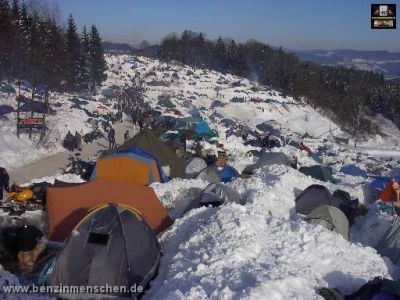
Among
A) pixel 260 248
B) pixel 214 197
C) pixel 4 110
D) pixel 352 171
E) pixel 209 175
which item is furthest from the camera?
pixel 352 171

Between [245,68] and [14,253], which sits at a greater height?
[245,68]

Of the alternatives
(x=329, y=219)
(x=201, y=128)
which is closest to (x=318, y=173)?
(x=329, y=219)

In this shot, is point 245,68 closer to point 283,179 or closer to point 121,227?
point 283,179

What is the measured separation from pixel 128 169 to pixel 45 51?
13.6 meters

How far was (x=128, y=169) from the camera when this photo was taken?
1516 cm

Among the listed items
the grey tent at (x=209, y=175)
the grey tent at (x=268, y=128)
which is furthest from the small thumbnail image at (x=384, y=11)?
the grey tent at (x=268, y=128)

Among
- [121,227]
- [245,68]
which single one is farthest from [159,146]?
[245,68]

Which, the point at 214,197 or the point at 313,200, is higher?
the point at 214,197

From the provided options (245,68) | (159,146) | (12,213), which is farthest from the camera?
(245,68)

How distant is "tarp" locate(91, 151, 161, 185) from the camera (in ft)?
49.7

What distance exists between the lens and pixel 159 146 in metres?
17.7

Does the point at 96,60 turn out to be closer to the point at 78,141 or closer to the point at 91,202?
the point at 78,141

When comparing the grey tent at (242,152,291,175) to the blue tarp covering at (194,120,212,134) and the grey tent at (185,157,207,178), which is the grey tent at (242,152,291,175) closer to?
the grey tent at (185,157,207,178)

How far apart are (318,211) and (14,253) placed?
7572 millimetres
